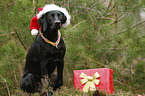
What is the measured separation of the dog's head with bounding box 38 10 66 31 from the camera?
237 cm

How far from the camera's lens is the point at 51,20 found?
94.5 inches

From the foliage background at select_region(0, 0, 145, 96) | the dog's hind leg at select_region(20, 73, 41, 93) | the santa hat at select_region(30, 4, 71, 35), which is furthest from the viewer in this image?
the foliage background at select_region(0, 0, 145, 96)

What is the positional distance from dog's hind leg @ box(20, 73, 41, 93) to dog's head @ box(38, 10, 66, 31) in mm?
703

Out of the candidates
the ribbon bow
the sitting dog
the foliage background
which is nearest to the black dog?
the sitting dog

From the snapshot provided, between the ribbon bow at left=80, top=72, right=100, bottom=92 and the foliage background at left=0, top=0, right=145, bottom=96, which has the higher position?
the foliage background at left=0, top=0, right=145, bottom=96

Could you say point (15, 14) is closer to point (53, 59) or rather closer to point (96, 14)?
point (53, 59)

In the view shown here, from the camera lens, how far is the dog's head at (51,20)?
2.37 meters

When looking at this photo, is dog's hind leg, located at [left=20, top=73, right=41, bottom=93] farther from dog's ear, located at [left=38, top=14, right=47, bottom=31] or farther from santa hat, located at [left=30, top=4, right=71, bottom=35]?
dog's ear, located at [left=38, top=14, right=47, bottom=31]

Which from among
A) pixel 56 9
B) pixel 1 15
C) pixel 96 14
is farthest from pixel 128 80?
pixel 1 15

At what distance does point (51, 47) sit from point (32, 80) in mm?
577

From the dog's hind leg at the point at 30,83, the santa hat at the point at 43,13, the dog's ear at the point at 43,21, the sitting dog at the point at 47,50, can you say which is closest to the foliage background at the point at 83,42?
the dog's hind leg at the point at 30,83

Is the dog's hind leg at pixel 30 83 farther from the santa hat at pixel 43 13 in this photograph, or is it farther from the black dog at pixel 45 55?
the santa hat at pixel 43 13

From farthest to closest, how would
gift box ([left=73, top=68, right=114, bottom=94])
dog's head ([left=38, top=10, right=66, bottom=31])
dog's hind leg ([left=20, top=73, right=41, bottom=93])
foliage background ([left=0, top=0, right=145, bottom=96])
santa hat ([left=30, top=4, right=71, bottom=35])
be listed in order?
foliage background ([left=0, top=0, right=145, bottom=96]) < gift box ([left=73, top=68, right=114, bottom=94]) < dog's hind leg ([left=20, top=73, right=41, bottom=93]) < santa hat ([left=30, top=4, right=71, bottom=35]) < dog's head ([left=38, top=10, right=66, bottom=31])

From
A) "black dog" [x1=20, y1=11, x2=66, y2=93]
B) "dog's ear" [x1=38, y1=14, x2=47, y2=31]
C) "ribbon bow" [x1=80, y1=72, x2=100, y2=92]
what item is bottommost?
"ribbon bow" [x1=80, y1=72, x2=100, y2=92]
